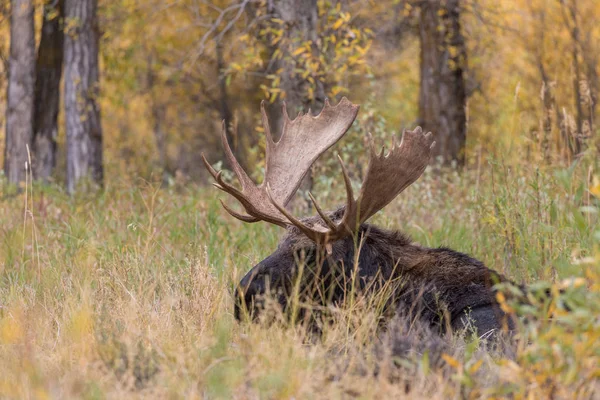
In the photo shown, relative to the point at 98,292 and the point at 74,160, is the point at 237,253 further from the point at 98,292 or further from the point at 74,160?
the point at 74,160

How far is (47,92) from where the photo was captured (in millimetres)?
14984

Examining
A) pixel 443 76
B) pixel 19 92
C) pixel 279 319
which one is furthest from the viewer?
pixel 443 76

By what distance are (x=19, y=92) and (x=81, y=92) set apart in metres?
1.58

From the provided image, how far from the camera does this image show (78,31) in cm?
1320

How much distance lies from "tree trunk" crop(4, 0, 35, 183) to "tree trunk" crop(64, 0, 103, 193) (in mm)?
1087

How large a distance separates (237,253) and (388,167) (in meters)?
2.06

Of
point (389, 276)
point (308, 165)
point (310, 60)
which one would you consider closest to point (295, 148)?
point (308, 165)

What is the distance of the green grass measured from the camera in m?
3.36

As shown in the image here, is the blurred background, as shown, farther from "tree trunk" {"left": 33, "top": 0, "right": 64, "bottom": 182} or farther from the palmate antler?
the palmate antler

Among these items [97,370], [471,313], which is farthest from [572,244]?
[97,370]

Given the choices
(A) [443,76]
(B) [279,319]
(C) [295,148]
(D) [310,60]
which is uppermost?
(D) [310,60]

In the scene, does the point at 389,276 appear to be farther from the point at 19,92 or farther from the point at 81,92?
the point at 19,92

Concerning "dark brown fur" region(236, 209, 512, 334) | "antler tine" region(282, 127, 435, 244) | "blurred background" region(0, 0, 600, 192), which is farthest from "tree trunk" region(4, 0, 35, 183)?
"antler tine" region(282, 127, 435, 244)

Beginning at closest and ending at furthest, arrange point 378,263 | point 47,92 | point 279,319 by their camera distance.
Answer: point 279,319
point 378,263
point 47,92
